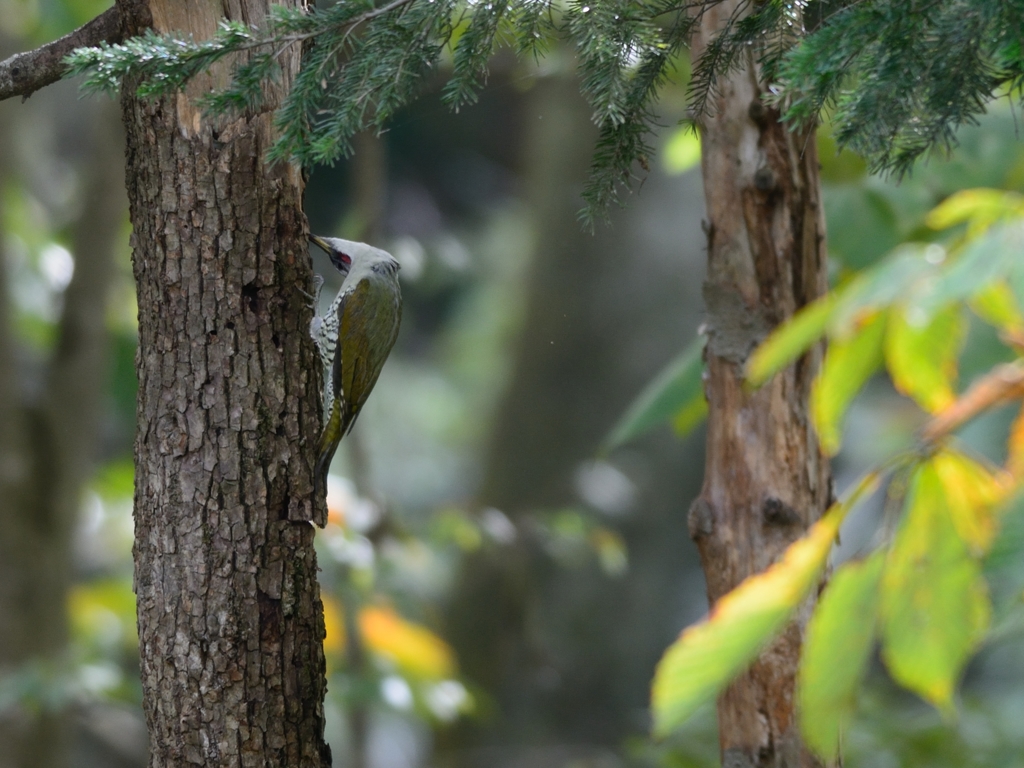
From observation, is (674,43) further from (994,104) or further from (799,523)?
(994,104)

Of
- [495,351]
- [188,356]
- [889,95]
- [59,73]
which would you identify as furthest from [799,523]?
[495,351]

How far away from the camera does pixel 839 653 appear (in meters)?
0.72

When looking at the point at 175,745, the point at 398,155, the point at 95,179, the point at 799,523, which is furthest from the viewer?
the point at 398,155

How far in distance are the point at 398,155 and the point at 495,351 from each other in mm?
2656

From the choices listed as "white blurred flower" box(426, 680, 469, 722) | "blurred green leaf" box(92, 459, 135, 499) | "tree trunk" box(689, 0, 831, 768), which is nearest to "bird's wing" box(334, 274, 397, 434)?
"tree trunk" box(689, 0, 831, 768)

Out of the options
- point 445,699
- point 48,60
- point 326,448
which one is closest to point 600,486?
point 445,699

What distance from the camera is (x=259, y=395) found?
6.28 ft

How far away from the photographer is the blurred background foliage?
3.63m

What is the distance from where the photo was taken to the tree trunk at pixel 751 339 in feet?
7.05

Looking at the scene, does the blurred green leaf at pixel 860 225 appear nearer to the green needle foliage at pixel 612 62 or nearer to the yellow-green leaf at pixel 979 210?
the green needle foliage at pixel 612 62

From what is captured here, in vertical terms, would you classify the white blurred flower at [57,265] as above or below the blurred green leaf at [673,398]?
above

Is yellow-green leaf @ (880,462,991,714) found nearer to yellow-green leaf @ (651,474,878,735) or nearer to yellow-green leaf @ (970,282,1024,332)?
yellow-green leaf @ (651,474,878,735)

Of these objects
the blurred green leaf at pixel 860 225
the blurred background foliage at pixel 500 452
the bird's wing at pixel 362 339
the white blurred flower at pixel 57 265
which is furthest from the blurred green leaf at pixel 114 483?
the blurred green leaf at pixel 860 225

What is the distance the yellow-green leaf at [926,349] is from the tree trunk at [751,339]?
1408 mm
